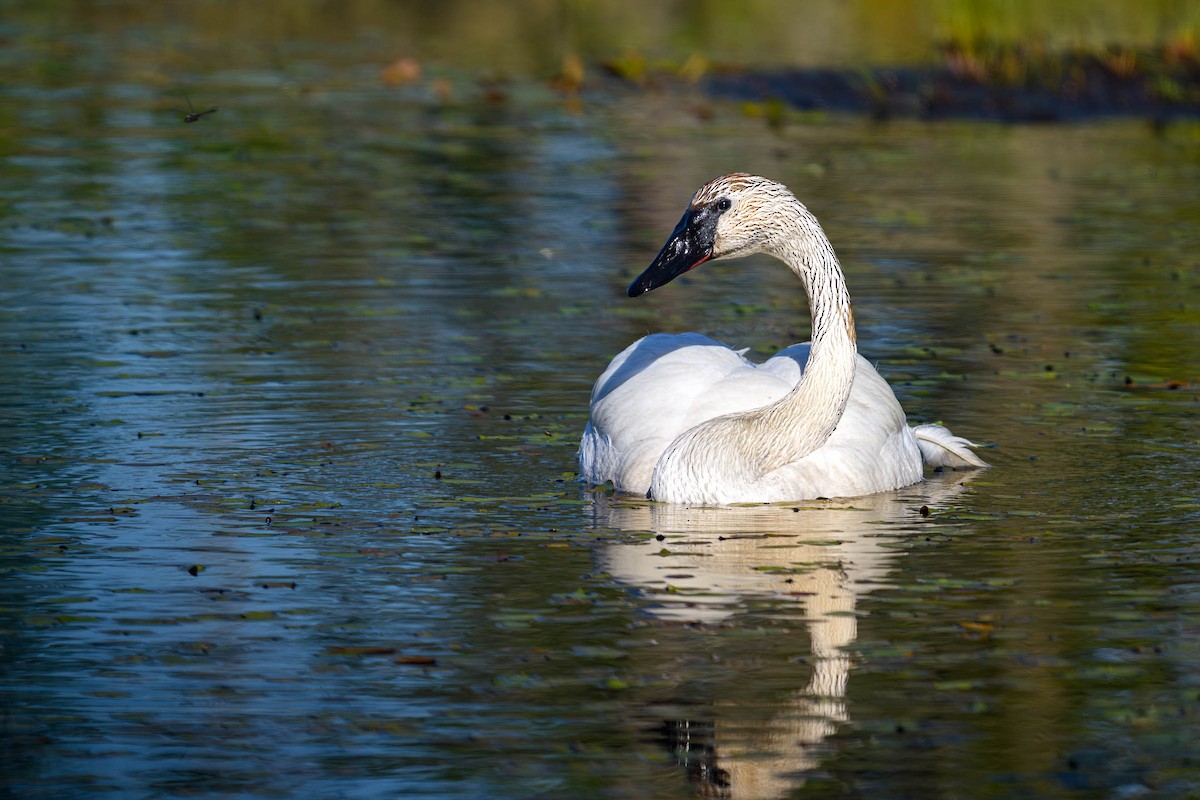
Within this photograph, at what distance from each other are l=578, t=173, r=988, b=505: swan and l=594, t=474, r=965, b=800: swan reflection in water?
0.47 ft

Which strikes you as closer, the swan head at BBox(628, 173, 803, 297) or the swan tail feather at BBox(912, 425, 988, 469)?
the swan head at BBox(628, 173, 803, 297)

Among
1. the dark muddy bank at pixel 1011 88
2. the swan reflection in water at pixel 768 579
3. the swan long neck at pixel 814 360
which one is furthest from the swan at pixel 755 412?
the dark muddy bank at pixel 1011 88

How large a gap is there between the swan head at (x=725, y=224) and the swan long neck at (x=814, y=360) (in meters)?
0.06

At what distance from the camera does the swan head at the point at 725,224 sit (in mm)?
10586

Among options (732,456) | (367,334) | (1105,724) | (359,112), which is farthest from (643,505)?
(359,112)

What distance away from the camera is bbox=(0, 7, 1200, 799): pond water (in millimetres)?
7180

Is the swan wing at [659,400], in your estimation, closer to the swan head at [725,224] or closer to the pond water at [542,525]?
the pond water at [542,525]

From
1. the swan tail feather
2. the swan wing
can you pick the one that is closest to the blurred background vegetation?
the swan tail feather

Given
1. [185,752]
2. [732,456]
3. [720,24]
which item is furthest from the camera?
[720,24]

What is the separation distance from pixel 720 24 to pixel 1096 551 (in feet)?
100

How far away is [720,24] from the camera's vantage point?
3922 centimetres

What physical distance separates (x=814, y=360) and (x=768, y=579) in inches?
65.1

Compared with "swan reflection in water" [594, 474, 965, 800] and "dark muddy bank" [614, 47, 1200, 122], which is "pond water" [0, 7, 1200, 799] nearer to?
"swan reflection in water" [594, 474, 965, 800]

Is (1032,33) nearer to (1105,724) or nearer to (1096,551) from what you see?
(1096,551)
